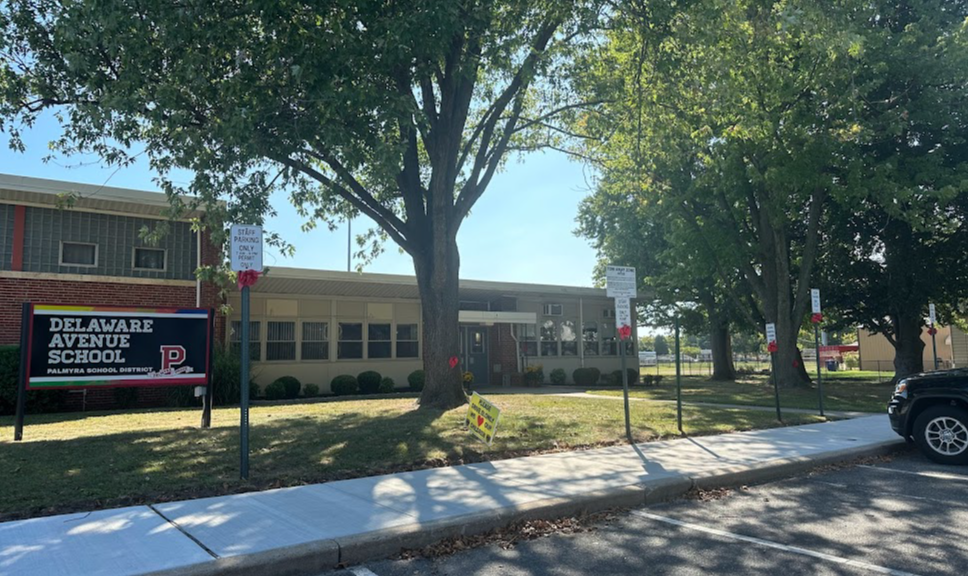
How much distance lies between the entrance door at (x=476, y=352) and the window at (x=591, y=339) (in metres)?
5.15

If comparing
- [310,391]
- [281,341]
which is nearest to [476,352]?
[310,391]

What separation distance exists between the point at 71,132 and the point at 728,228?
1942 centimetres

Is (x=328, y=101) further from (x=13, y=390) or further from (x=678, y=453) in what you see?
(x=13, y=390)

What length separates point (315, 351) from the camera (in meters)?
21.1

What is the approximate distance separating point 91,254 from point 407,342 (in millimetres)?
9904

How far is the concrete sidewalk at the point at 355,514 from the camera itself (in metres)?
4.86

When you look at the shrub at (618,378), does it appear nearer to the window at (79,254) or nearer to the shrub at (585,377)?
the shrub at (585,377)

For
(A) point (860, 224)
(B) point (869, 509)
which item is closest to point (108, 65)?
(B) point (869, 509)

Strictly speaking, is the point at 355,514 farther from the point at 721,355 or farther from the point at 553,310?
the point at 721,355

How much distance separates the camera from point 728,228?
75.9ft

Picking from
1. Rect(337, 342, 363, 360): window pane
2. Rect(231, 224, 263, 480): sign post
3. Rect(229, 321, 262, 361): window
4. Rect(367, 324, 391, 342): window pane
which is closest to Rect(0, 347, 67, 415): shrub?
Rect(229, 321, 262, 361): window

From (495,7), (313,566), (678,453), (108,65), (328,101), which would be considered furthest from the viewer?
(495,7)

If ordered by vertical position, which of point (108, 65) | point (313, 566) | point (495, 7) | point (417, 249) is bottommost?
point (313, 566)

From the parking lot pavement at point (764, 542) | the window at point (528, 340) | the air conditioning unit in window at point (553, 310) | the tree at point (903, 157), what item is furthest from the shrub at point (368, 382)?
the parking lot pavement at point (764, 542)
